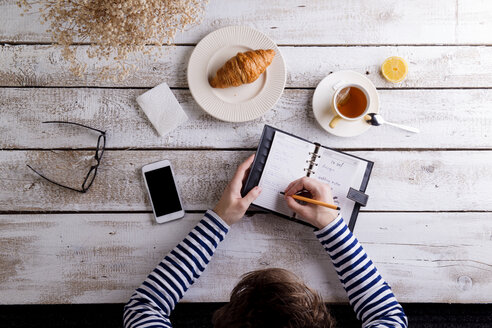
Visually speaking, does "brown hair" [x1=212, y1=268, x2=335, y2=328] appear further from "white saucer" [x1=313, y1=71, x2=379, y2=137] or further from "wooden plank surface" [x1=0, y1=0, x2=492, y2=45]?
"wooden plank surface" [x1=0, y1=0, x2=492, y2=45]

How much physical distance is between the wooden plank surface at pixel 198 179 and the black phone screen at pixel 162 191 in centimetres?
3

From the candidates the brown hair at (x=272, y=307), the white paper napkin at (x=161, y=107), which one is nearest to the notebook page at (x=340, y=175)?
the brown hair at (x=272, y=307)

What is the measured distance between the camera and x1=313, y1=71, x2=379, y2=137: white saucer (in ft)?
3.46

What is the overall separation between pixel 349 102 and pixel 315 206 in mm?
316

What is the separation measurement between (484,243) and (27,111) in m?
1.42

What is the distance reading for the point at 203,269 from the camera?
1010 mm

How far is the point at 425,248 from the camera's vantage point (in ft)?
3.60

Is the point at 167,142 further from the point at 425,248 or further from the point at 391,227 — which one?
the point at 425,248

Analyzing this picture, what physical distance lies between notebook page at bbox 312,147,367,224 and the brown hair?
323 millimetres

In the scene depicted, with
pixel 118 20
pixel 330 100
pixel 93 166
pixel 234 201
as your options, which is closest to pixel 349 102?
pixel 330 100

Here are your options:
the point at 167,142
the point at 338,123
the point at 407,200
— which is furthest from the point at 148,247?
the point at 407,200

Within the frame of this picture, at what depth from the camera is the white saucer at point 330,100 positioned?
1055mm

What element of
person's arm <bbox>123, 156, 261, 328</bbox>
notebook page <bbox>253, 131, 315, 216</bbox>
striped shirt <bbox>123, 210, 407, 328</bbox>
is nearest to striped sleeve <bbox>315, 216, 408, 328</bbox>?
striped shirt <bbox>123, 210, 407, 328</bbox>

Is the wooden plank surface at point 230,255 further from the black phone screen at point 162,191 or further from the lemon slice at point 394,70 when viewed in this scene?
the lemon slice at point 394,70
